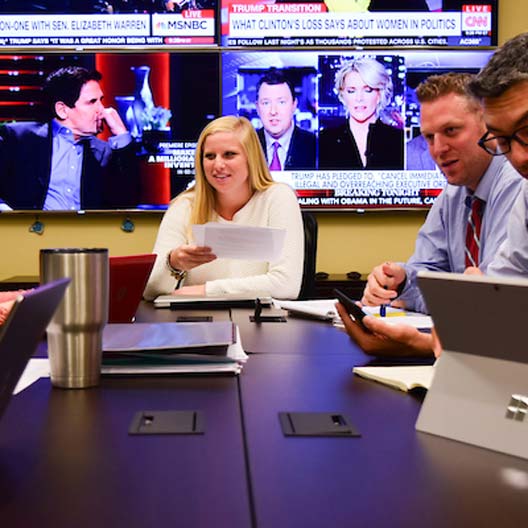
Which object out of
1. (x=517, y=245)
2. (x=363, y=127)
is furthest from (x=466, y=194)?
(x=363, y=127)

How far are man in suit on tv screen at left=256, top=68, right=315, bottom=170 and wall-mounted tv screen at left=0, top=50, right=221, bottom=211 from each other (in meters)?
0.26

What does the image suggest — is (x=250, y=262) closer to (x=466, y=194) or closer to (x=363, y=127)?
(x=466, y=194)

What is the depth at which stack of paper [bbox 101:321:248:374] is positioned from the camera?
1.24 meters

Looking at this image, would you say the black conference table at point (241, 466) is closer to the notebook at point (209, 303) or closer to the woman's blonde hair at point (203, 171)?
the notebook at point (209, 303)

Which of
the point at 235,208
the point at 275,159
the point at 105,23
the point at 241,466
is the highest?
the point at 105,23

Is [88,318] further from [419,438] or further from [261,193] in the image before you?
[261,193]

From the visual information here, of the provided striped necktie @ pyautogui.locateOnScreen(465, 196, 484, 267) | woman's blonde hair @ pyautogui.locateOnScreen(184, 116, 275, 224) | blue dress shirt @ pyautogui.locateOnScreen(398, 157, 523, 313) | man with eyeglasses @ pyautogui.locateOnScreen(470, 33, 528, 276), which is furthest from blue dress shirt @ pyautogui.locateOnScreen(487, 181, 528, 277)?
woman's blonde hair @ pyautogui.locateOnScreen(184, 116, 275, 224)

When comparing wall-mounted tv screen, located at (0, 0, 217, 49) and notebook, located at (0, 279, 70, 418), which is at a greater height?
wall-mounted tv screen, located at (0, 0, 217, 49)

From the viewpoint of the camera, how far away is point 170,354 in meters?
1.27

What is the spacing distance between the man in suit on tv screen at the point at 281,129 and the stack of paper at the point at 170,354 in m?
2.55

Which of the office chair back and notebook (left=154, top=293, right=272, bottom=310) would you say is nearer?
notebook (left=154, top=293, right=272, bottom=310)

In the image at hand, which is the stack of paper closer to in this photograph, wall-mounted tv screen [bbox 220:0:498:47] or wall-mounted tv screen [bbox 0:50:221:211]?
wall-mounted tv screen [bbox 0:50:221:211]

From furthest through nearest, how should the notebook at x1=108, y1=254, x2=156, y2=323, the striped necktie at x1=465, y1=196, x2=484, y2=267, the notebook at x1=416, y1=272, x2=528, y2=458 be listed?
the striped necktie at x1=465, y1=196, x2=484, y2=267, the notebook at x1=108, y1=254, x2=156, y2=323, the notebook at x1=416, y1=272, x2=528, y2=458

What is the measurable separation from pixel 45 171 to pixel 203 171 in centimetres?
116
